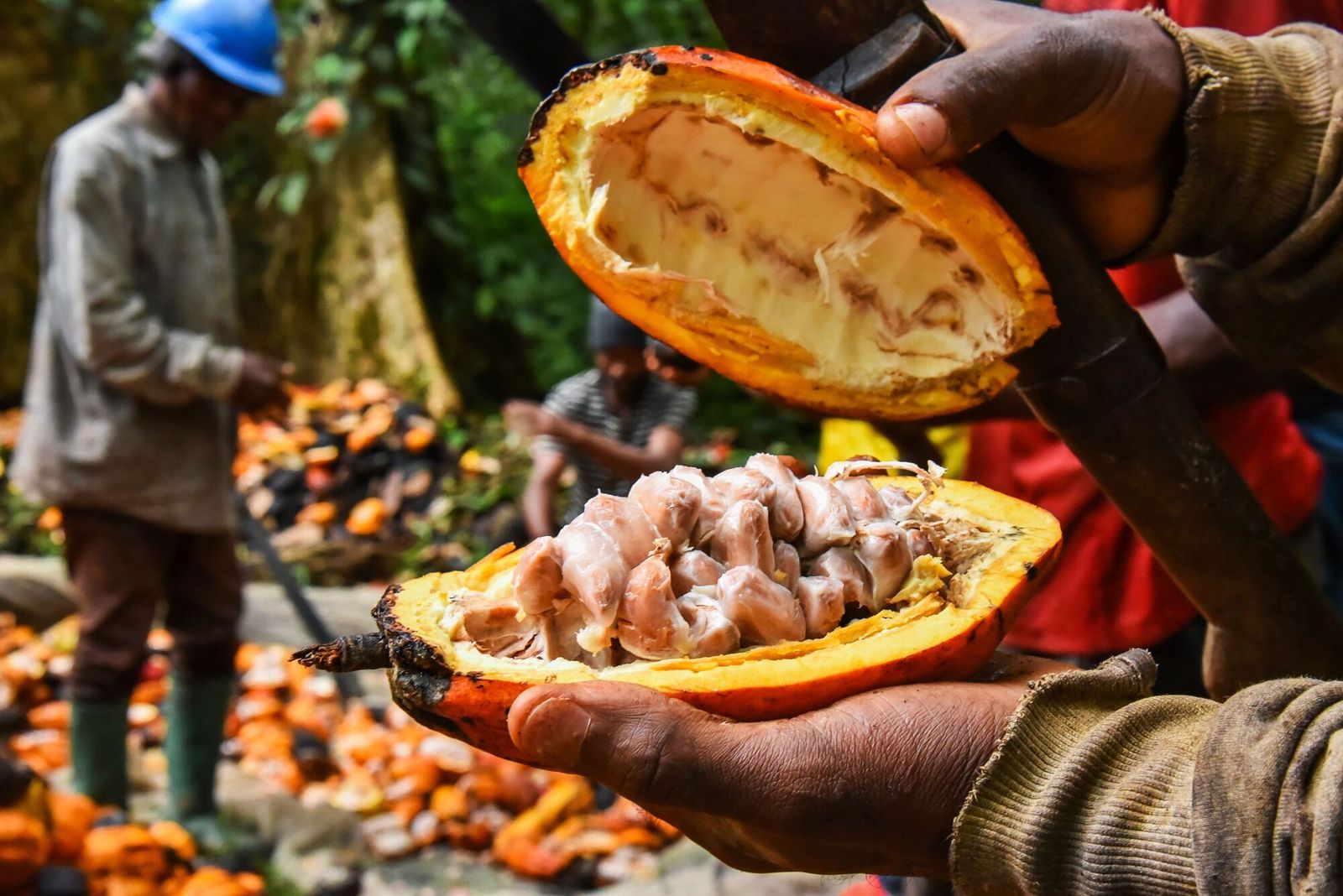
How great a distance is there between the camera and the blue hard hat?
11.1ft

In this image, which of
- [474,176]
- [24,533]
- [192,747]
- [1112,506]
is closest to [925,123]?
[1112,506]

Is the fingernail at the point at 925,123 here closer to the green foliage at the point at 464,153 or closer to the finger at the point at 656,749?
the finger at the point at 656,749

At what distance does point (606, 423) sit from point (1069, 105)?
2715mm

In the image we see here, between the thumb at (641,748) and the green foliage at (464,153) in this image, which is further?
the green foliage at (464,153)

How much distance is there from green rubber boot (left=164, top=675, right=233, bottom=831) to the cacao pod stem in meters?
2.57

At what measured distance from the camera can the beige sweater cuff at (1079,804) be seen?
2.86 feet

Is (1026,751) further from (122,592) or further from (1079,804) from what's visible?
(122,592)

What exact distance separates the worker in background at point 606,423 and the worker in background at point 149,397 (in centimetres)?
88

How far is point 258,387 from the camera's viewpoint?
3162mm

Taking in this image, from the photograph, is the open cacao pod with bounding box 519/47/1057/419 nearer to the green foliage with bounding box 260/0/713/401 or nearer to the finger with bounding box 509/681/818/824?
the finger with bounding box 509/681/818/824

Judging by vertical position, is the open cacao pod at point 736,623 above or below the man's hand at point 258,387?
above

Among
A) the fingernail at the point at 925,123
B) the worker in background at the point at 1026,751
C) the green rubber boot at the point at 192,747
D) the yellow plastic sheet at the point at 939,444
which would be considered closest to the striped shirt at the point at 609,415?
the yellow plastic sheet at the point at 939,444

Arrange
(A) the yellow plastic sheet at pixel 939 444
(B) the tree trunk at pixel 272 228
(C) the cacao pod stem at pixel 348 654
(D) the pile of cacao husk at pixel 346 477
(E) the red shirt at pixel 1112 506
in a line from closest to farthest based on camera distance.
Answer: (C) the cacao pod stem at pixel 348 654 < (E) the red shirt at pixel 1112 506 < (A) the yellow plastic sheet at pixel 939 444 < (D) the pile of cacao husk at pixel 346 477 < (B) the tree trunk at pixel 272 228

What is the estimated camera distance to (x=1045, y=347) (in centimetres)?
126
